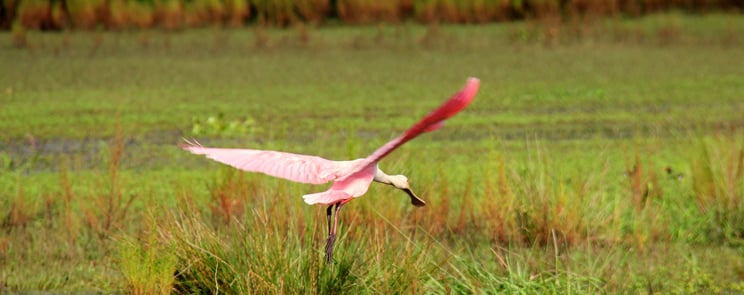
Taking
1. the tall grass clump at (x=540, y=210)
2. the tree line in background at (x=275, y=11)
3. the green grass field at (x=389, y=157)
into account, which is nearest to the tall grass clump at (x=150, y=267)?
the green grass field at (x=389, y=157)

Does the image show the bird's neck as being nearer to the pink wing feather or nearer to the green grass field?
the pink wing feather

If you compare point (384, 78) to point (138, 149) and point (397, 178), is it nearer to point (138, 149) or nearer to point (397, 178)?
point (138, 149)

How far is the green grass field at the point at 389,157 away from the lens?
144 inches

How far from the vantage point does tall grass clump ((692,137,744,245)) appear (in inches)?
196

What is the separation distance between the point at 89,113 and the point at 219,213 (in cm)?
315

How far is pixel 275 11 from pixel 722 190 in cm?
725

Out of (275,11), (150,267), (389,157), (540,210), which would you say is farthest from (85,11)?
(150,267)

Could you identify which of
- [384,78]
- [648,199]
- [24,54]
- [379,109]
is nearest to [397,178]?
[648,199]

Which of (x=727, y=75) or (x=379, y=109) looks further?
(x=727, y=75)

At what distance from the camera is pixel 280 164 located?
2.17m

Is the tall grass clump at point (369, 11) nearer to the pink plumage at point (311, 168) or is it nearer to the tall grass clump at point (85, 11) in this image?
the tall grass clump at point (85, 11)

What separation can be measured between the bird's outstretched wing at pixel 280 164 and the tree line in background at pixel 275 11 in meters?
9.37

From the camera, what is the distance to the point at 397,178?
2289mm

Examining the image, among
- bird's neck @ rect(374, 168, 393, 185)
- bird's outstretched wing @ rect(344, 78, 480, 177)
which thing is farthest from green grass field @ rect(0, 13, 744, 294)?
bird's outstretched wing @ rect(344, 78, 480, 177)
